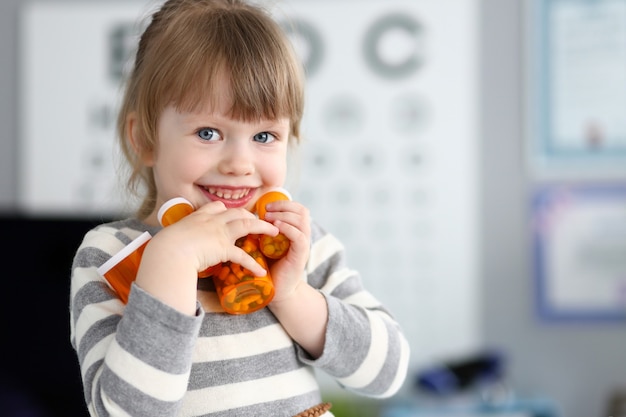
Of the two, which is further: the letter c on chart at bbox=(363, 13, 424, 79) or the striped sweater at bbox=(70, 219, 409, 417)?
the letter c on chart at bbox=(363, 13, 424, 79)

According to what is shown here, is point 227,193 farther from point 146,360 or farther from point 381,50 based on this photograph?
point 381,50

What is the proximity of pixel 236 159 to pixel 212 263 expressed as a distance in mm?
99

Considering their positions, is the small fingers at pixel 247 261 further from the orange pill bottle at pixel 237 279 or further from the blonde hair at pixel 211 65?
the blonde hair at pixel 211 65

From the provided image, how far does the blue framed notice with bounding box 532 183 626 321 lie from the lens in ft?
7.11

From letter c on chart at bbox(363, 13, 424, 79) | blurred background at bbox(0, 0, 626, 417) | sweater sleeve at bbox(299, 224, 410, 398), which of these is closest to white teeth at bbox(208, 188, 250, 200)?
sweater sleeve at bbox(299, 224, 410, 398)

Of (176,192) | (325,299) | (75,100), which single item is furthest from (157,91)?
(75,100)

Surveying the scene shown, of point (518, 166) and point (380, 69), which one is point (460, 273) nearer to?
point (518, 166)

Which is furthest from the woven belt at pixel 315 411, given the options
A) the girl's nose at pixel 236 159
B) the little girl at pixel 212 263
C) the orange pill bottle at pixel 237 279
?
the girl's nose at pixel 236 159

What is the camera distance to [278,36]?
73 centimetres

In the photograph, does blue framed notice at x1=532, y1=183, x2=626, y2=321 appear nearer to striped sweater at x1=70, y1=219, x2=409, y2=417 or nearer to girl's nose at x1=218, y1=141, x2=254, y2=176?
striped sweater at x1=70, y1=219, x2=409, y2=417

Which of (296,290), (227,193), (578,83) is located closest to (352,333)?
(296,290)

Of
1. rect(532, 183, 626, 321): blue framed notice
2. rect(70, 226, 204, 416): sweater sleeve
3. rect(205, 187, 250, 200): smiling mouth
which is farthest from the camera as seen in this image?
rect(532, 183, 626, 321): blue framed notice

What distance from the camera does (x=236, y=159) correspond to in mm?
669

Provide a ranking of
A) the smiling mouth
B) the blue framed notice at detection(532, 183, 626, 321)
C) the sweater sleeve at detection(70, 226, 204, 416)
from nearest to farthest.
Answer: the sweater sleeve at detection(70, 226, 204, 416) < the smiling mouth < the blue framed notice at detection(532, 183, 626, 321)
